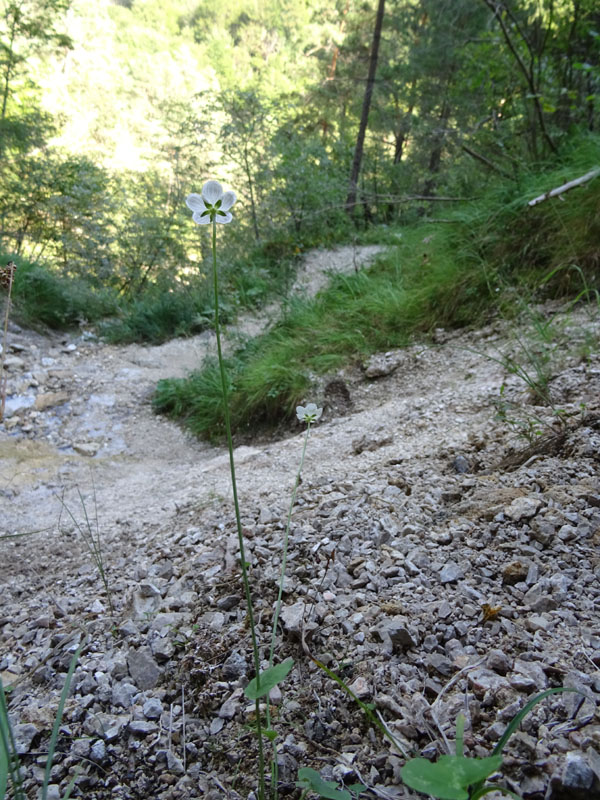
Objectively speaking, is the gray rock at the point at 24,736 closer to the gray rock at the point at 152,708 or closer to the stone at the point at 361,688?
the gray rock at the point at 152,708

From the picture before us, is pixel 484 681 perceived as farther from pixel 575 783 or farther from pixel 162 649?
pixel 162 649

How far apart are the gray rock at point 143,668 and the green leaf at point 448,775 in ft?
2.18

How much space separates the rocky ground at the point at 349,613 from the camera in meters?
0.79

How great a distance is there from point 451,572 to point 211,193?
3.21ft

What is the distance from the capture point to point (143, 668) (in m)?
1.05

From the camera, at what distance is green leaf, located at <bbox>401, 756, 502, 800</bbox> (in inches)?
20.3

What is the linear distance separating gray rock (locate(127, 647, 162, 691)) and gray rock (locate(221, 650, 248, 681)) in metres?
0.15

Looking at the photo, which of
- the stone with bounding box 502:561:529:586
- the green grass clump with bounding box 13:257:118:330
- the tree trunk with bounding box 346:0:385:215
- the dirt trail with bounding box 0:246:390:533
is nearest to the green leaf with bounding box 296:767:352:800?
the stone with bounding box 502:561:529:586

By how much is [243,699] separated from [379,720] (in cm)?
27

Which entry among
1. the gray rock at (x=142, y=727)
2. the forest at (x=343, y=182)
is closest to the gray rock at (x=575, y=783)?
the gray rock at (x=142, y=727)

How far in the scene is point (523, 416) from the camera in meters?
1.90

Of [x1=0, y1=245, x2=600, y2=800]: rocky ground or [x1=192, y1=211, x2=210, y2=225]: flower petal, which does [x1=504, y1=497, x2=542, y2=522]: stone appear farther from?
[x1=192, y1=211, x2=210, y2=225]: flower petal

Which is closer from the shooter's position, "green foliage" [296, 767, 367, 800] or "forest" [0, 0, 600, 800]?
"green foliage" [296, 767, 367, 800]

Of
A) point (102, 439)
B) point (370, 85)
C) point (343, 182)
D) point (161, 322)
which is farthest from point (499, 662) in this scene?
point (370, 85)
